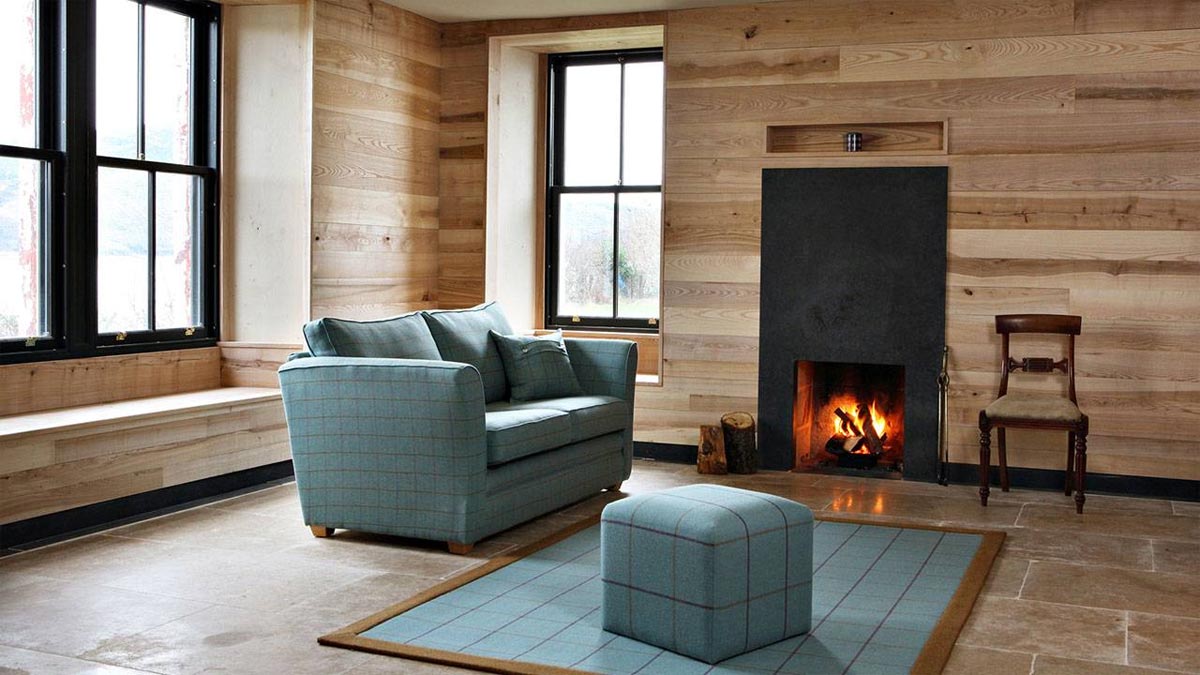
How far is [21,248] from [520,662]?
3.16 metres

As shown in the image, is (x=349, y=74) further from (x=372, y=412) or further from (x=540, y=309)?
(x=372, y=412)

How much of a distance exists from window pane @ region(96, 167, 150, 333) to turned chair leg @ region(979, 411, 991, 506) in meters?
4.00

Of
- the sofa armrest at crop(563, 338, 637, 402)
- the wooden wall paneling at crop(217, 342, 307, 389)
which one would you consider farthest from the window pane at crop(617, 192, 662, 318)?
the wooden wall paneling at crop(217, 342, 307, 389)

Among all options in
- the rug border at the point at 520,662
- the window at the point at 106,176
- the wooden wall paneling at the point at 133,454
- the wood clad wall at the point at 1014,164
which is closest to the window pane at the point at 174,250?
the window at the point at 106,176

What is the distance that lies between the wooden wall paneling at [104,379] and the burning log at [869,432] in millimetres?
3437

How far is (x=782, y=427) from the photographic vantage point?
22.1ft

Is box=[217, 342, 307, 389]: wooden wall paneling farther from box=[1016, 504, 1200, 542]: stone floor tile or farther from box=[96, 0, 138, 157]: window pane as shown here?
box=[1016, 504, 1200, 542]: stone floor tile

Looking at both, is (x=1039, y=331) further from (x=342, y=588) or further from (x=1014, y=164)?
(x=342, y=588)

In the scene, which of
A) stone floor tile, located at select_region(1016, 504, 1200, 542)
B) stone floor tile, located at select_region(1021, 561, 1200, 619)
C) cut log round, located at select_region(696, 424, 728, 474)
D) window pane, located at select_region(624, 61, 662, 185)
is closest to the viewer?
stone floor tile, located at select_region(1021, 561, 1200, 619)

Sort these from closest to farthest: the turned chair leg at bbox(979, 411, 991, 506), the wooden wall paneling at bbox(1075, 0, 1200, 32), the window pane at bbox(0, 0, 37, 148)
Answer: the window pane at bbox(0, 0, 37, 148), the turned chair leg at bbox(979, 411, 991, 506), the wooden wall paneling at bbox(1075, 0, 1200, 32)

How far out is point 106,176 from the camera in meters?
5.70

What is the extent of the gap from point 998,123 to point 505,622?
3.89 metres

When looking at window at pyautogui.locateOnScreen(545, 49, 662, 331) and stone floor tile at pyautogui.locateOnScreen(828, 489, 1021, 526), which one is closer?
stone floor tile at pyautogui.locateOnScreen(828, 489, 1021, 526)

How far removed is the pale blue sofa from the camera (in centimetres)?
465
